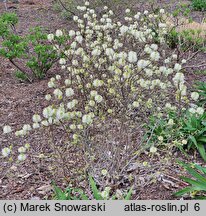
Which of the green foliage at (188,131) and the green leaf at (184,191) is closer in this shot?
the green leaf at (184,191)

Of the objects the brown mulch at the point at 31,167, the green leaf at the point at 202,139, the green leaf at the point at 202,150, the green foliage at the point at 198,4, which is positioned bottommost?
the brown mulch at the point at 31,167

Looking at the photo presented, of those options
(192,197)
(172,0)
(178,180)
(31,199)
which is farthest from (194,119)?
(172,0)

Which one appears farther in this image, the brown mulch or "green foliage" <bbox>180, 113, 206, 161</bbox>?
"green foliage" <bbox>180, 113, 206, 161</bbox>

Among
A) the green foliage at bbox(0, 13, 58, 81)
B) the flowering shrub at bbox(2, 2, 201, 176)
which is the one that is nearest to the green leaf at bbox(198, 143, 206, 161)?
the flowering shrub at bbox(2, 2, 201, 176)

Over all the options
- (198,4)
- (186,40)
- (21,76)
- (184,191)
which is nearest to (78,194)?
(184,191)

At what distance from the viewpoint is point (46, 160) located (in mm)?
3691

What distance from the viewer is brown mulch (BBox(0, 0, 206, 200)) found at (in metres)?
3.27

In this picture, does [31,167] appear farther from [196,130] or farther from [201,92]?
[201,92]

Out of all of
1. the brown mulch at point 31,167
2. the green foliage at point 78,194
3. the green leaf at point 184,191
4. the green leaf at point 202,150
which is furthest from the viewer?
A: the green leaf at point 202,150

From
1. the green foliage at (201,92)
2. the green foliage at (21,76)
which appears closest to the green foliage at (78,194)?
the green foliage at (201,92)

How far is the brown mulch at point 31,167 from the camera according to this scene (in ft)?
10.7

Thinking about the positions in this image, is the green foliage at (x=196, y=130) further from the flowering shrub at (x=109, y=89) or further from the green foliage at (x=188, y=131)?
the flowering shrub at (x=109, y=89)

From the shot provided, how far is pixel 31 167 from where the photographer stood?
11.9 feet

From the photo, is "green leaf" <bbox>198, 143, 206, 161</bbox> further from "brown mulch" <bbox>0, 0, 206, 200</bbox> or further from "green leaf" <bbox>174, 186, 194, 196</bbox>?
"green leaf" <bbox>174, 186, 194, 196</bbox>
